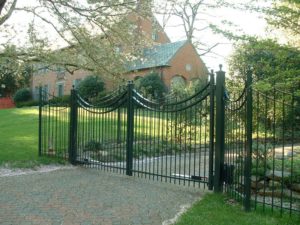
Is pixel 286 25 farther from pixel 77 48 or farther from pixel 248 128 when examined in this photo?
pixel 77 48

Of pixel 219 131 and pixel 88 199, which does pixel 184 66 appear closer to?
pixel 219 131

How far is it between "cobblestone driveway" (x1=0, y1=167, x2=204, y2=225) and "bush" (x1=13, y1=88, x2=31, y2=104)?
111 feet

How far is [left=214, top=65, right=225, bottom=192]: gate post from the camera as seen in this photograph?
727cm

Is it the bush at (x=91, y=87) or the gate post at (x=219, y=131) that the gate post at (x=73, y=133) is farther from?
the bush at (x=91, y=87)

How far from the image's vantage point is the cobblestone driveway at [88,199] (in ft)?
19.7

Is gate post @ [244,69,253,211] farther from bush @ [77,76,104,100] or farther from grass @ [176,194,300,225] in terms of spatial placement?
bush @ [77,76,104,100]

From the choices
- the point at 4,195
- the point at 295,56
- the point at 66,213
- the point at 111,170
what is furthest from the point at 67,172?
the point at 295,56

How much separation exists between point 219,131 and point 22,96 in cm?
3701

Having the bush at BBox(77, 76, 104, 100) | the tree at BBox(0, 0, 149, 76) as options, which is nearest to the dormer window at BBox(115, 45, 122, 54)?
the tree at BBox(0, 0, 149, 76)

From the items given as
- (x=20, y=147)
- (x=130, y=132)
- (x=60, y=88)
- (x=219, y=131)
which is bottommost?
(x=20, y=147)

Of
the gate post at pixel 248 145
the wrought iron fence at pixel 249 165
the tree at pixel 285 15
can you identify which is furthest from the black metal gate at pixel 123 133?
the tree at pixel 285 15

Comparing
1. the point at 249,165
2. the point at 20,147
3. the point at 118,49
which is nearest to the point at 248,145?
the point at 249,165

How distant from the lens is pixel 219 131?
7.28 meters

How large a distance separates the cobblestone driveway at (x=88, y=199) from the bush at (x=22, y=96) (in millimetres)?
33959
